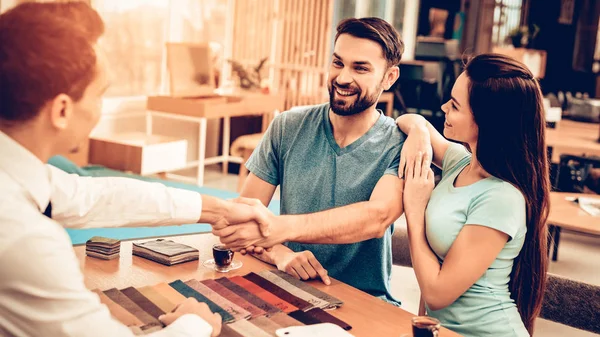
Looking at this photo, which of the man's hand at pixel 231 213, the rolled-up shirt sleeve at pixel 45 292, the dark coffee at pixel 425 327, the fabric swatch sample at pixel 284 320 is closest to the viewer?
the rolled-up shirt sleeve at pixel 45 292

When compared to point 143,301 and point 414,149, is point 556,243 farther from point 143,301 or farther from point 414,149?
point 143,301

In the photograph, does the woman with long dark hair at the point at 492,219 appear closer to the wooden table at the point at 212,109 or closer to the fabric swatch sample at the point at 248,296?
the fabric swatch sample at the point at 248,296

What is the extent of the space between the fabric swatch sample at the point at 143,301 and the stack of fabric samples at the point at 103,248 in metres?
0.30

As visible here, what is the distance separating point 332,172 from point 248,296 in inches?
29.3

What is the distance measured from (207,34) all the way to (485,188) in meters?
6.04

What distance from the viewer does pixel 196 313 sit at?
1491mm

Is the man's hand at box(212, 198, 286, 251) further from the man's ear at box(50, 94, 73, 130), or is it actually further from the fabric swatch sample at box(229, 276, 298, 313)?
the man's ear at box(50, 94, 73, 130)

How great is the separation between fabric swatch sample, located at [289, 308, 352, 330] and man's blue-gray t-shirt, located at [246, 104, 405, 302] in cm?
63

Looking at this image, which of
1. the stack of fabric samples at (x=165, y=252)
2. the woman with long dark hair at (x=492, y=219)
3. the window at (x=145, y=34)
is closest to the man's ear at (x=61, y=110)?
the stack of fabric samples at (x=165, y=252)

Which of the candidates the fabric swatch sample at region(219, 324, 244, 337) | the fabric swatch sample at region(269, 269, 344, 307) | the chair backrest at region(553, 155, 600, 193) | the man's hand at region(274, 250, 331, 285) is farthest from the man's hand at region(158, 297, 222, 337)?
the chair backrest at region(553, 155, 600, 193)

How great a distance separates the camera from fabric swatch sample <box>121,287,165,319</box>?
1586 mm

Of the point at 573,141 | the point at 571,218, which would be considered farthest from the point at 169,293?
the point at 573,141

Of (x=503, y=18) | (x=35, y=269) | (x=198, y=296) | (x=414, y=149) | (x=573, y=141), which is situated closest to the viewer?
(x=35, y=269)

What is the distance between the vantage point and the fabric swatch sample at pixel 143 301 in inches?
62.4
